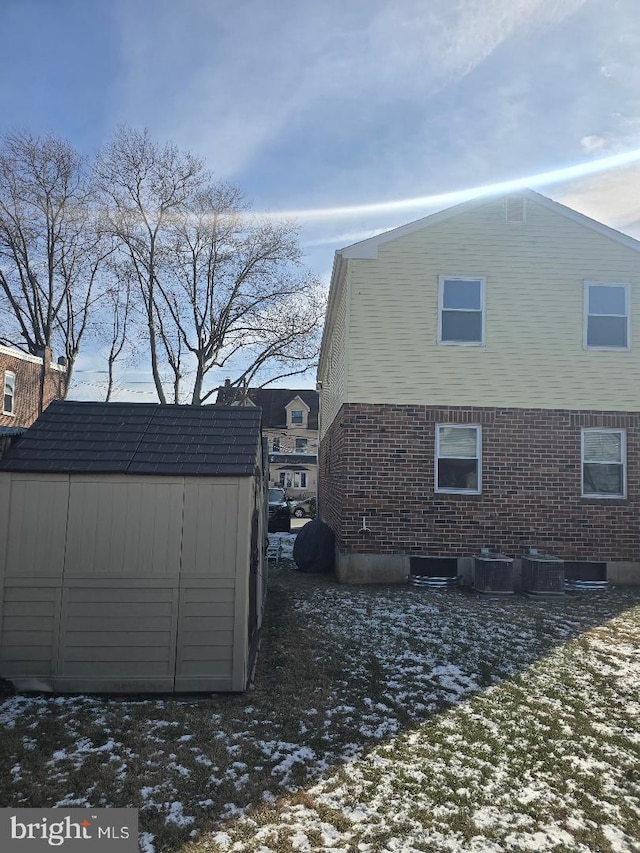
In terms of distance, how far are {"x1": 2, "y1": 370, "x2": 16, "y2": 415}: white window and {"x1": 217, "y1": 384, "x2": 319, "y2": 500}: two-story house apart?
1626 cm

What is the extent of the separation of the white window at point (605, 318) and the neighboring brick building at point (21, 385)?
2180cm

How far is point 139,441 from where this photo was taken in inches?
235

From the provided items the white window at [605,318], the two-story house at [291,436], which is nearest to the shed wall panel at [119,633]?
the white window at [605,318]

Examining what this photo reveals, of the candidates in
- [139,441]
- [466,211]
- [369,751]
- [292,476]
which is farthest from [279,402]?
[369,751]

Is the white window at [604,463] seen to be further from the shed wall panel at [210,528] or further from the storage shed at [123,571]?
the shed wall panel at [210,528]

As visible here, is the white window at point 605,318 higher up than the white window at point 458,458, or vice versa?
the white window at point 605,318

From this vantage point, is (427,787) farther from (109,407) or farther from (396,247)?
(396,247)

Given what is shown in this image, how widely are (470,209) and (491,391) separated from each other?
3.82 meters

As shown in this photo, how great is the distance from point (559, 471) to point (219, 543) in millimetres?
7814

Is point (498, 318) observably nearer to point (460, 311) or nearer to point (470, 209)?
point (460, 311)

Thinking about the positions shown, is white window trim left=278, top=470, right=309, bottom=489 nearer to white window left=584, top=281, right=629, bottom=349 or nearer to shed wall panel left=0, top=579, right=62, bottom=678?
white window left=584, top=281, right=629, bottom=349

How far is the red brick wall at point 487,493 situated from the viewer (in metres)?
10.4

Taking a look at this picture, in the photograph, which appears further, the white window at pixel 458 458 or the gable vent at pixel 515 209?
the gable vent at pixel 515 209

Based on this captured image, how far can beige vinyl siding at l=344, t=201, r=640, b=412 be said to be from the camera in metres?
10.8
